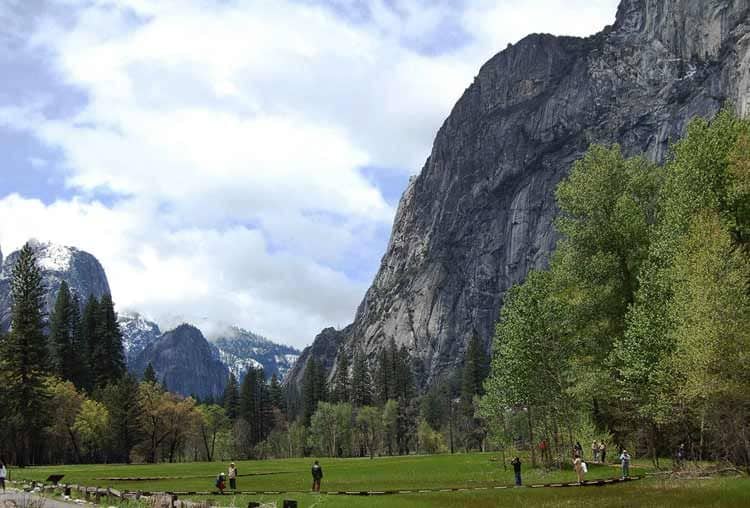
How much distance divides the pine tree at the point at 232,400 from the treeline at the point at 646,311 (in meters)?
113

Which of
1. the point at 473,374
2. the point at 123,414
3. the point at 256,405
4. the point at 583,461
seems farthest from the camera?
the point at 256,405

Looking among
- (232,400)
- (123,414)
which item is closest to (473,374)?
(232,400)

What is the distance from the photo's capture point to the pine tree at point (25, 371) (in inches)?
3344

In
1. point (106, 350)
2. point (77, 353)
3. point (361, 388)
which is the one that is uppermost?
point (106, 350)

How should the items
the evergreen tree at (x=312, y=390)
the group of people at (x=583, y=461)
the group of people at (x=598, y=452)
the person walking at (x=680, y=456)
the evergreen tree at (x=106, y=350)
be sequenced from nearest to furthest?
the group of people at (x=583, y=461) → the person walking at (x=680, y=456) → the group of people at (x=598, y=452) → the evergreen tree at (x=106, y=350) → the evergreen tree at (x=312, y=390)

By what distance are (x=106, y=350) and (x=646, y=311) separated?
108 metres

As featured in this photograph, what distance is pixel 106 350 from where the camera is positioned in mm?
126812

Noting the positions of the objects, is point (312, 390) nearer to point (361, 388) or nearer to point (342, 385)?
point (342, 385)

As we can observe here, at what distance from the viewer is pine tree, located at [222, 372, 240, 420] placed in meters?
169

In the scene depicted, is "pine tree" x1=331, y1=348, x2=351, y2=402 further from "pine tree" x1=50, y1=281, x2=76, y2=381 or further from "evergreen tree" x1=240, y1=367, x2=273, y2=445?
"pine tree" x1=50, y1=281, x2=76, y2=381

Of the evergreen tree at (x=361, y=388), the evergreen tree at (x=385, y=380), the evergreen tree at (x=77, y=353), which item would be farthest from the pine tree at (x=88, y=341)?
the evergreen tree at (x=385, y=380)

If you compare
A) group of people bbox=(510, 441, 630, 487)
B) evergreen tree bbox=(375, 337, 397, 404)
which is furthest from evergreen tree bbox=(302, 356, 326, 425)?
group of people bbox=(510, 441, 630, 487)

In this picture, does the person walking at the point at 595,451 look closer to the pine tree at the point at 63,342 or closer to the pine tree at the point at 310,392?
the pine tree at the point at 63,342

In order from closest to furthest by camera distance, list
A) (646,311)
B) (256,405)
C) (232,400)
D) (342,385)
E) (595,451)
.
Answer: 1. (646,311)
2. (595,451)
3. (256,405)
4. (232,400)
5. (342,385)
